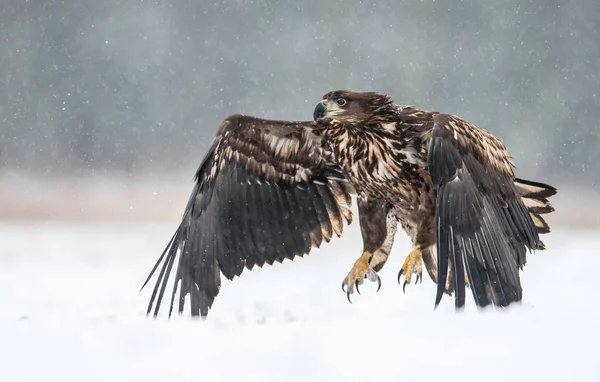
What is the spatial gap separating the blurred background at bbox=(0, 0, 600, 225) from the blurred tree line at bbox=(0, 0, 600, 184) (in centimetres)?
4

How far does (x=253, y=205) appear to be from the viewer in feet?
21.9

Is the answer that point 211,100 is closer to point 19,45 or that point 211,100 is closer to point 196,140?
point 196,140

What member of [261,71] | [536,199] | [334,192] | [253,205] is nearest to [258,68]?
[261,71]

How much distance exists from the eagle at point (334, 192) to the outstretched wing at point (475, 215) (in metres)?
0.02

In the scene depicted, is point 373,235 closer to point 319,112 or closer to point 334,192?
point 334,192

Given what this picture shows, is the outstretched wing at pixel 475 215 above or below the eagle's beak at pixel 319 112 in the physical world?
below

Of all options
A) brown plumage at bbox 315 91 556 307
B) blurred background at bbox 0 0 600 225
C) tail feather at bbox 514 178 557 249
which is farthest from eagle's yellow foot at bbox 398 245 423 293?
blurred background at bbox 0 0 600 225

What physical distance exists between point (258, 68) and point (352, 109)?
49.7 ft

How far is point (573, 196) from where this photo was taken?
1730cm

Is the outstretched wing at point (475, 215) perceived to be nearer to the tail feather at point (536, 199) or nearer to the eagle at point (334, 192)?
the eagle at point (334, 192)

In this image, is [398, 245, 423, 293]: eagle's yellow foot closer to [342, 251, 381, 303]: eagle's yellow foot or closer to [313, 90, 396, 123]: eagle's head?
[342, 251, 381, 303]: eagle's yellow foot

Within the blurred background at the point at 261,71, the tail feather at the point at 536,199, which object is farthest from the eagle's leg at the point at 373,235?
the blurred background at the point at 261,71

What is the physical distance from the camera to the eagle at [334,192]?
19.4 ft

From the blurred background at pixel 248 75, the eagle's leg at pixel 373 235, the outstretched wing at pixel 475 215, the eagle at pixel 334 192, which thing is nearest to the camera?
the outstretched wing at pixel 475 215
